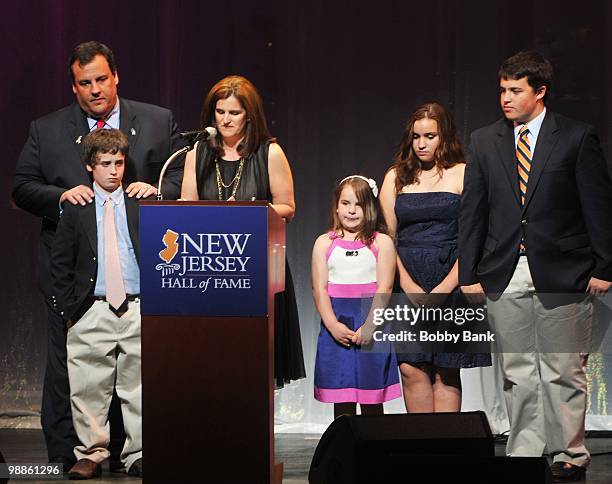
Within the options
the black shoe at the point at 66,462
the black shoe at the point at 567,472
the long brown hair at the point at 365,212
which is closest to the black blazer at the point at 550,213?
the long brown hair at the point at 365,212

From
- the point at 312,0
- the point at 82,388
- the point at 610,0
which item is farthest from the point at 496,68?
the point at 82,388

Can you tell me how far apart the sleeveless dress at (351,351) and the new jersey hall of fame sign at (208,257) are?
138cm

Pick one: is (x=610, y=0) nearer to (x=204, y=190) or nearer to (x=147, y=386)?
(x=204, y=190)

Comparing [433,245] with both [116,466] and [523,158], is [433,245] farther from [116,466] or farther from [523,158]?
[116,466]

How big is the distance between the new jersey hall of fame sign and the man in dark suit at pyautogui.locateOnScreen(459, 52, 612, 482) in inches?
58.7

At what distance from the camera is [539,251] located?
499 centimetres

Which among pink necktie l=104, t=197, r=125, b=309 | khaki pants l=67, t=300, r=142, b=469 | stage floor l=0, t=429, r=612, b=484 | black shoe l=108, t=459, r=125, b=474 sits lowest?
stage floor l=0, t=429, r=612, b=484

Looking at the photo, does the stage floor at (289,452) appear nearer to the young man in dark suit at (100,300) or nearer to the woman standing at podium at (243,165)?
the young man in dark suit at (100,300)

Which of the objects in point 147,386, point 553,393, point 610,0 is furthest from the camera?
point 610,0

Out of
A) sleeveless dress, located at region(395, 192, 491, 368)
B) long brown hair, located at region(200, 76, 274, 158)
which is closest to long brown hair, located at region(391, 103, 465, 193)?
sleeveless dress, located at region(395, 192, 491, 368)

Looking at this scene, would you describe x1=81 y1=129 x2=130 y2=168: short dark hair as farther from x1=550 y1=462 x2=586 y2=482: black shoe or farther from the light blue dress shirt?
x1=550 y1=462 x2=586 y2=482: black shoe

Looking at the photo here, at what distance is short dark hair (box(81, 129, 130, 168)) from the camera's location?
5000 millimetres

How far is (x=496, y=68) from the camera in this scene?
6441 mm

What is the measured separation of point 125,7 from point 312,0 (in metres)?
1.12
